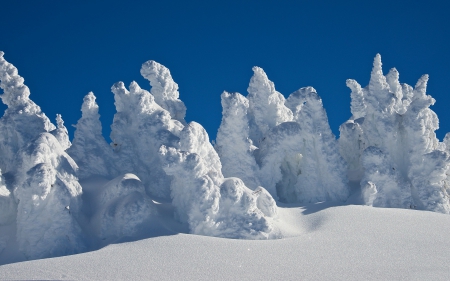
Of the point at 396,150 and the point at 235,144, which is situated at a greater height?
the point at 396,150

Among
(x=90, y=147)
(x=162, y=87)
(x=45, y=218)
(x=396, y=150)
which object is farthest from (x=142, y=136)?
(x=396, y=150)

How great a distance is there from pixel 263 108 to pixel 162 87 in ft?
22.5

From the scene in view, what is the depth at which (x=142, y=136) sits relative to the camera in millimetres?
26750

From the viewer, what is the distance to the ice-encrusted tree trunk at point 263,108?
31891 millimetres

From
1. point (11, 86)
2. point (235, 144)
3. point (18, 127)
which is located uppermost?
point (11, 86)

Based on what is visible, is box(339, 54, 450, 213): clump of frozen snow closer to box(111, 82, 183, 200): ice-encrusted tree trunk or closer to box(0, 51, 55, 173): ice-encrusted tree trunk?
box(111, 82, 183, 200): ice-encrusted tree trunk

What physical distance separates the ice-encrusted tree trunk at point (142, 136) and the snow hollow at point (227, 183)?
0.22 feet

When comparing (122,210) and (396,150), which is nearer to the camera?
(122,210)

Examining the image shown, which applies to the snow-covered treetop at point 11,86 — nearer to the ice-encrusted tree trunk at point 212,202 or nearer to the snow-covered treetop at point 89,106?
the snow-covered treetop at point 89,106

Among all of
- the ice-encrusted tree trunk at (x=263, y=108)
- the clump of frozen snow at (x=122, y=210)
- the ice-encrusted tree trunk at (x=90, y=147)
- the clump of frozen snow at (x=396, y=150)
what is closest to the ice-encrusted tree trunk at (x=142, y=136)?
the ice-encrusted tree trunk at (x=90, y=147)

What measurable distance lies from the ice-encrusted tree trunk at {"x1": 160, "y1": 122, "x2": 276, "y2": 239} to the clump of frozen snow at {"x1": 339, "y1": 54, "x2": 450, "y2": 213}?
799cm

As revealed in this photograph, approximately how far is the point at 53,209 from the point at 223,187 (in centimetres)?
714

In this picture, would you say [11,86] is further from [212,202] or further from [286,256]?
[286,256]

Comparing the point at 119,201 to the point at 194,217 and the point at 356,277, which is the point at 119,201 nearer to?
the point at 194,217
